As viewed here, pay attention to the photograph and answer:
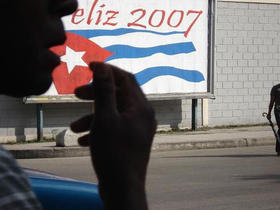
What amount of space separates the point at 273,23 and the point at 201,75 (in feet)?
10.4

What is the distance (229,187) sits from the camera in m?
10.6

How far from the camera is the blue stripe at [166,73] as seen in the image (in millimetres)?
19062

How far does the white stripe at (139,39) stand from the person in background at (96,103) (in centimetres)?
1701

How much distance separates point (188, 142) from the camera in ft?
56.0

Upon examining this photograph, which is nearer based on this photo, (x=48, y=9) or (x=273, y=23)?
(x=48, y=9)

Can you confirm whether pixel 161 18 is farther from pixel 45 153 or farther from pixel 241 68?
pixel 45 153

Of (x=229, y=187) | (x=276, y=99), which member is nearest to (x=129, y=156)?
(x=229, y=187)

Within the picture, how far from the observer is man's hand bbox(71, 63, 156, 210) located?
1.36 metres

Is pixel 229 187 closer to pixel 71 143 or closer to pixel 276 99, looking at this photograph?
pixel 276 99

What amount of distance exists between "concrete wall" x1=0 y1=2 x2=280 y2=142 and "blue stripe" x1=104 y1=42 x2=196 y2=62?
124 centimetres

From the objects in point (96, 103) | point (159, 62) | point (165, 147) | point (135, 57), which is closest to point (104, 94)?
point (96, 103)

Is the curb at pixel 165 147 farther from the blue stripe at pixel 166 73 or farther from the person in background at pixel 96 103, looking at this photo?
the person in background at pixel 96 103

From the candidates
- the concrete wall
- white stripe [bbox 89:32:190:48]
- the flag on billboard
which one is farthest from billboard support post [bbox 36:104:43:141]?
the concrete wall

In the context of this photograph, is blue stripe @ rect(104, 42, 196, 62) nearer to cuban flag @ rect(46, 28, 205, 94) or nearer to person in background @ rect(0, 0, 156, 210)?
cuban flag @ rect(46, 28, 205, 94)
